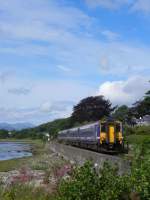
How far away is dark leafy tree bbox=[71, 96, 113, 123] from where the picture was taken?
413ft

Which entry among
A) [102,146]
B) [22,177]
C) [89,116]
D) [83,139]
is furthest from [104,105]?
[22,177]

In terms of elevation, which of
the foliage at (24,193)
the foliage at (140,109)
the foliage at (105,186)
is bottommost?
the foliage at (24,193)

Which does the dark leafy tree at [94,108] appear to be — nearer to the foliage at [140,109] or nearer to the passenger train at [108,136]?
the foliage at [140,109]

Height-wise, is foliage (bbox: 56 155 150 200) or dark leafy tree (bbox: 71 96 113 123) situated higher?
dark leafy tree (bbox: 71 96 113 123)

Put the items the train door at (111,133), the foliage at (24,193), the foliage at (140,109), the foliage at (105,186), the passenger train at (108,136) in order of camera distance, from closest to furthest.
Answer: the foliage at (105,186) < the foliage at (24,193) < the passenger train at (108,136) < the train door at (111,133) < the foliage at (140,109)

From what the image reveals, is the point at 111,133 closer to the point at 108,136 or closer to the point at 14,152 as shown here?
the point at 108,136

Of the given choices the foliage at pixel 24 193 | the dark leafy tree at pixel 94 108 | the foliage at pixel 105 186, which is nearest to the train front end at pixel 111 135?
the foliage at pixel 24 193

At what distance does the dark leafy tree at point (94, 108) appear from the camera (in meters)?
126

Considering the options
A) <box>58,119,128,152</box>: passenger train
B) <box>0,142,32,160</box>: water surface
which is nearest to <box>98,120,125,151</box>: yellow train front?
<box>58,119,128,152</box>: passenger train

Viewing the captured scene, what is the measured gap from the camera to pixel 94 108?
12731 cm

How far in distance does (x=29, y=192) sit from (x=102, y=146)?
3227 cm

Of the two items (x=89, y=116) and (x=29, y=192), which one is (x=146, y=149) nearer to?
(x=29, y=192)

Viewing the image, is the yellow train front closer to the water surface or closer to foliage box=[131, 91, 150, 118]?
the water surface

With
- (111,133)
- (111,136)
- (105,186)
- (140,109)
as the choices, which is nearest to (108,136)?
(111,136)
